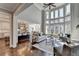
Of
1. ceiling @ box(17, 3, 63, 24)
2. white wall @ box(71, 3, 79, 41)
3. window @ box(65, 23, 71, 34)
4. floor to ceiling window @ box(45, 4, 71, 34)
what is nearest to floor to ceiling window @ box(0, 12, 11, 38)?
ceiling @ box(17, 3, 63, 24)

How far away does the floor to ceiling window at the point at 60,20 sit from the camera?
7.00 feet

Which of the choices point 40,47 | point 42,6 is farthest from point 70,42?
point 42,6

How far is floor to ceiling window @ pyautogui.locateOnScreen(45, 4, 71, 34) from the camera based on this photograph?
2133 millimetres

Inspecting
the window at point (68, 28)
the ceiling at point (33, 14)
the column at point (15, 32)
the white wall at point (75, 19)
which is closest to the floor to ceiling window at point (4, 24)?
the column at point (15, 32)

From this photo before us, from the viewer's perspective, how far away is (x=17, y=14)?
2137 millimetres

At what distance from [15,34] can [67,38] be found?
39.1 inches

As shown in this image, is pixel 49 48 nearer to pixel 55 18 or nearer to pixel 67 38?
pixel 67 38

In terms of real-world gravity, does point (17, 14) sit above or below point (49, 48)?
above

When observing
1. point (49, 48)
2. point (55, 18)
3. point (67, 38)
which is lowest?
point (49, 48)

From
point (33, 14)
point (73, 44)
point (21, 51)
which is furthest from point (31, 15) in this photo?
point (73, 44)

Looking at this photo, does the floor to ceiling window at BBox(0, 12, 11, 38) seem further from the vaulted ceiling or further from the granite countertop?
the granite countertop

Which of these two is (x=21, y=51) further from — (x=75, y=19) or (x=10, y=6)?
(x=75, y=19)

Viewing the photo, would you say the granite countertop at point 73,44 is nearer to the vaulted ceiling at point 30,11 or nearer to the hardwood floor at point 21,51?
the hardwood floor at point 21,51

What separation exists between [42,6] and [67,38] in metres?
0.77
